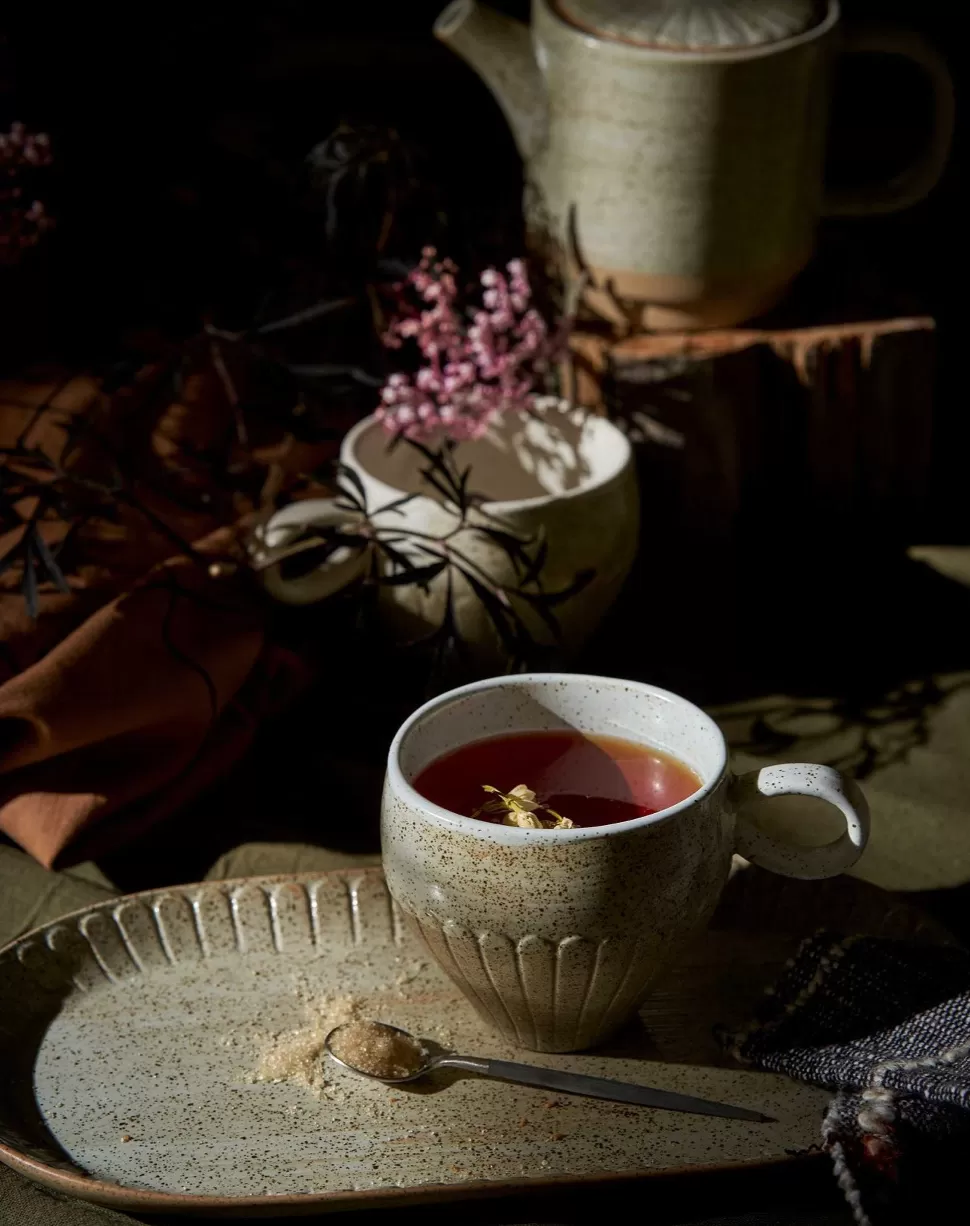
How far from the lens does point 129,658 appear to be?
95 centimetres

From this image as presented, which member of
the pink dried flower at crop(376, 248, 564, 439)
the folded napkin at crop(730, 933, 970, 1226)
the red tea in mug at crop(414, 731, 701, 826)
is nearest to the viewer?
the folded napkin at crop(730, 933, 970, 1226)

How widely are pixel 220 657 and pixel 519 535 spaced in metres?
0.22

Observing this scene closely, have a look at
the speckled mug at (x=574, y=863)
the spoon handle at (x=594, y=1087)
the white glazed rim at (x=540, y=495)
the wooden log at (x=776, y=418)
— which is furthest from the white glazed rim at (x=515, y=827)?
the wooden log at (x=776, y=418)

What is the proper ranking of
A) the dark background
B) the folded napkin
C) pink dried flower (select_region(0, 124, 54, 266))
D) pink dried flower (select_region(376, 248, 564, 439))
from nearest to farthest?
1. the folded napkin
2. pink dried flower (select_region(376, 248, 564, 439))
3. pink dried flower (select_region(0, 124, 54, 266))
4. the dark background

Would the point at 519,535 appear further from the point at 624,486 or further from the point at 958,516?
the point at 958,516

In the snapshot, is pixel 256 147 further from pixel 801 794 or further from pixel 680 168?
pixel 801 794

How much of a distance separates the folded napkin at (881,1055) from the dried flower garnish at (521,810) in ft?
0.45

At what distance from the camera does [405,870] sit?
0.66 m

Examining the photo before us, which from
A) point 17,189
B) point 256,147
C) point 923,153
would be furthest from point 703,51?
point 17,189

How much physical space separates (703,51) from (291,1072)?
79 centimetres

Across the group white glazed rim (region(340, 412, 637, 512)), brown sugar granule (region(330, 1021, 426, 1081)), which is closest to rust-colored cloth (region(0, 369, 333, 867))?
white glazed rim (region(340, 412, 637, 512))

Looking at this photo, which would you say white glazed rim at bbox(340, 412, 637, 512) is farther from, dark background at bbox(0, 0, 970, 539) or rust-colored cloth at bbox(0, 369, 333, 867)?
dark background at bbox(0, 0, 970, 539)

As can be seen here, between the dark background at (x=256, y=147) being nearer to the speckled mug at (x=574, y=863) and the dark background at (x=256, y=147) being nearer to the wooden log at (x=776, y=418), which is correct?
the wooden log at (x=776, y=418)

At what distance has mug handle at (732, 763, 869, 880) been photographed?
0.66 meters
